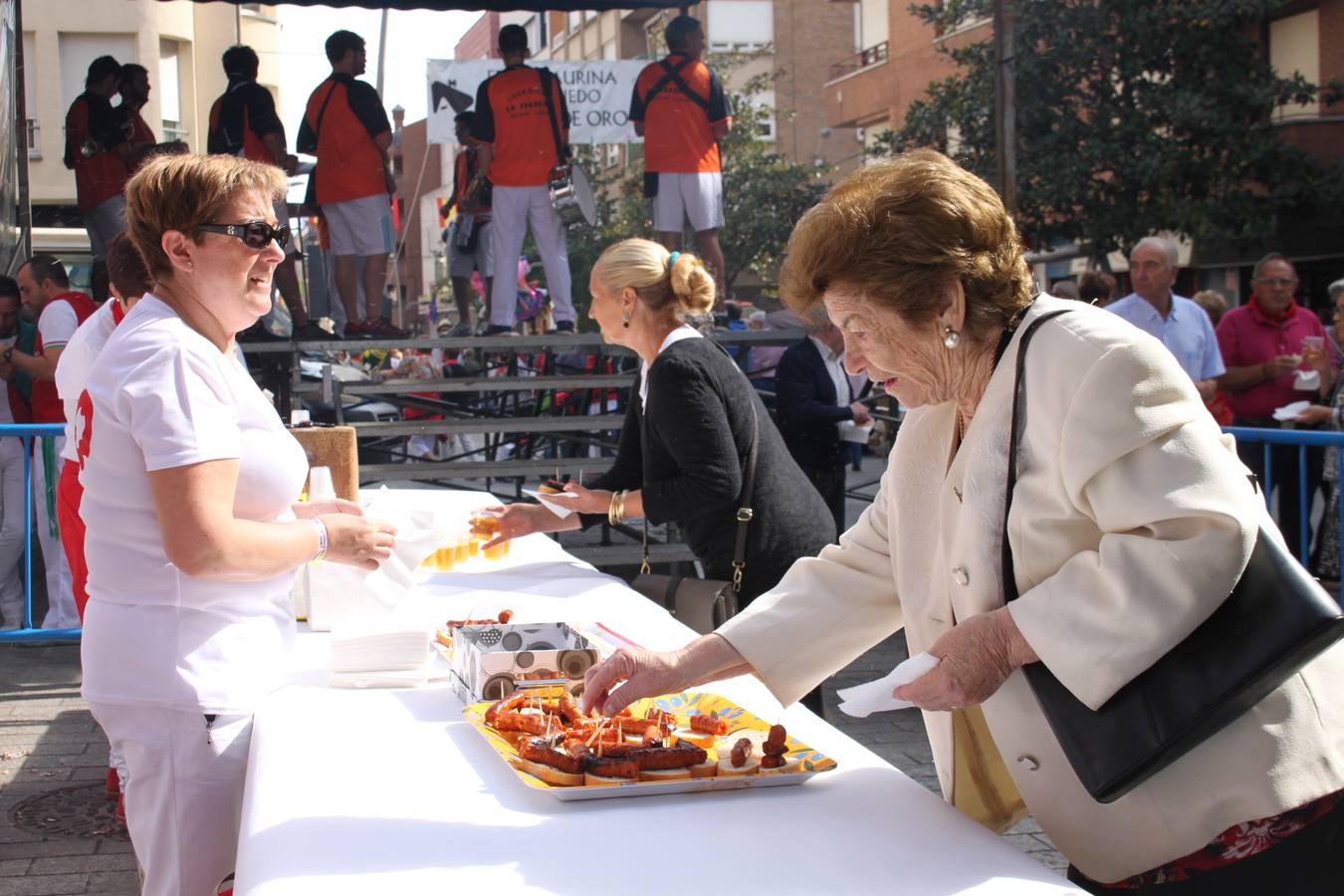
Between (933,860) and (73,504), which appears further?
(73,504)

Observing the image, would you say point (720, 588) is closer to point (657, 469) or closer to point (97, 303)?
point (657, 469)

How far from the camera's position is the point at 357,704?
242 centimetres

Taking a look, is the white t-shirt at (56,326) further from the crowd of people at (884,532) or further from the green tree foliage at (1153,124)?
the green tree foliage at (1153,124)

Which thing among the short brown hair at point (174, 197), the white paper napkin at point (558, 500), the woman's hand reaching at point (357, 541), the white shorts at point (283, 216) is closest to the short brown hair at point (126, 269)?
the white shorts at point (283, 216)

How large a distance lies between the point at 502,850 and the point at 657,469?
209cm

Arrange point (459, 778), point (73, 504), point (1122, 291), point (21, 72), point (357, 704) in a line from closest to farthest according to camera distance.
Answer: point (459, 778), point (357, 704), point (73, 504), point (21, 72), point (1122, 291)

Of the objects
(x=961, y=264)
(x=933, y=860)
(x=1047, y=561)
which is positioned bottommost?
(x=933, y=860)

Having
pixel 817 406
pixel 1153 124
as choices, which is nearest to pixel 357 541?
pixel 817 406

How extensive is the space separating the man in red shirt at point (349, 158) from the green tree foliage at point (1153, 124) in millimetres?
12734

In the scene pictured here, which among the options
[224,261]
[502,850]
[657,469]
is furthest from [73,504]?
[502,850]

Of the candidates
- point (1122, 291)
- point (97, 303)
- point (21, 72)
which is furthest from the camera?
point (1122, 291)

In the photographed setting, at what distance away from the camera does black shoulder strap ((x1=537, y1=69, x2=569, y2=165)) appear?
923 cm

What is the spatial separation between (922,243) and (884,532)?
55 cm

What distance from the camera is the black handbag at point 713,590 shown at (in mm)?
3510
